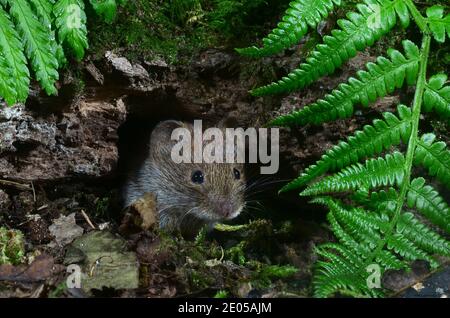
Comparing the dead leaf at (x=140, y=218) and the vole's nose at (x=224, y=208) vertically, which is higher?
the vole's nose at (x=224, y=208)

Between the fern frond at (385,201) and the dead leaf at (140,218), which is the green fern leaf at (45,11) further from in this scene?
the fern frond at (385,201)

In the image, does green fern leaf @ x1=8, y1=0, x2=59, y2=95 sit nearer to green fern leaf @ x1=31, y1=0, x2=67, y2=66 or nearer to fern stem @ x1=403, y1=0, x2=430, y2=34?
green fern leaf @ x1=31, y1=0, x2=67, y2=66

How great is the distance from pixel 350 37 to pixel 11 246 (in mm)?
2483

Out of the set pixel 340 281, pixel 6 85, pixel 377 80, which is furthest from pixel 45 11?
pixel 340 281

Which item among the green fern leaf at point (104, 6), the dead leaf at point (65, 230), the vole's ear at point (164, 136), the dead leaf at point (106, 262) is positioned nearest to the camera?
→ the dead leaf at point (106, 262)

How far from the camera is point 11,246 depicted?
3143 mm

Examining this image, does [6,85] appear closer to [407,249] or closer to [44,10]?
[44,10]

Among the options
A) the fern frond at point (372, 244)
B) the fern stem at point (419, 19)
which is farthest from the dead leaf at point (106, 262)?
the fern stem at point (419, 19)

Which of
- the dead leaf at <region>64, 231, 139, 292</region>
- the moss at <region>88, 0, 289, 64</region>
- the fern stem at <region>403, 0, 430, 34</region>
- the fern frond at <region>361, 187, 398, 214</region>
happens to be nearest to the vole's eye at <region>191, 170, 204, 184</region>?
the moss at <region>88, 0, 289, 64</region>

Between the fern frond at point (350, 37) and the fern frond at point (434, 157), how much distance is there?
2.29 feet

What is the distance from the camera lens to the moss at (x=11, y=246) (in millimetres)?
3029

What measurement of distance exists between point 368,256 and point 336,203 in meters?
0.38
